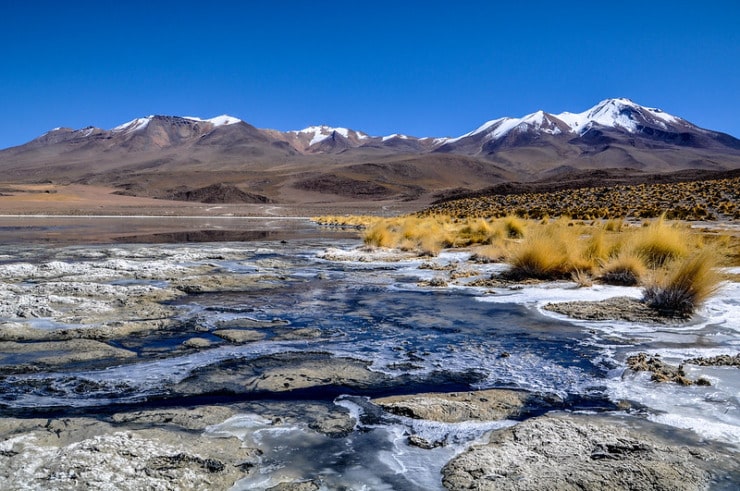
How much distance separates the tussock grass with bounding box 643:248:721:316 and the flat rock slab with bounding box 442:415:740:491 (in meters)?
4.48

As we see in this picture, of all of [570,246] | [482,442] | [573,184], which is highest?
[573,184]

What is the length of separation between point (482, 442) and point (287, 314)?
15.0 feet

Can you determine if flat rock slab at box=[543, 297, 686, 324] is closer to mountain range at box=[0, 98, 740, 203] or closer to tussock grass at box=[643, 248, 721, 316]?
tussock grass at box=[643, 248, 721, 316]

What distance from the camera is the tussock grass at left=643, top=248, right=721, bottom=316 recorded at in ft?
24.6

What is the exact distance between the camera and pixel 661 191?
34.4 metres

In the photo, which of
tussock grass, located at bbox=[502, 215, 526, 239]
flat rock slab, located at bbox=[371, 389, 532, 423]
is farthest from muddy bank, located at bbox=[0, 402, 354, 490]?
tussock grass, located at bbox=[502, 215, 526, 239]

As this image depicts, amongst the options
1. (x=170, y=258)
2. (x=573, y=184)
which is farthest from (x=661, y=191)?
(x=170, y=258)

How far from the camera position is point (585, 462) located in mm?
3361

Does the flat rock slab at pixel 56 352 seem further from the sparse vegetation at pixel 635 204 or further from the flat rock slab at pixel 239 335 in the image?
the sparse vegetation at pixel 635 204

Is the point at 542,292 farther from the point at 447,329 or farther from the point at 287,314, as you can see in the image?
the point at 287,314

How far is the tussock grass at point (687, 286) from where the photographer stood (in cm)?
748

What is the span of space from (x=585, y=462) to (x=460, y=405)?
45.3 inches

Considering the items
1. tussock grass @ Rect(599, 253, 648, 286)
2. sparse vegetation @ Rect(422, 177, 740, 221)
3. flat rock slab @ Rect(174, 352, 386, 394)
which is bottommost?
flat rock slab @ Rect(174, 352, 386, 394)

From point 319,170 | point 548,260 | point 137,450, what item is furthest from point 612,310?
point 319,170
